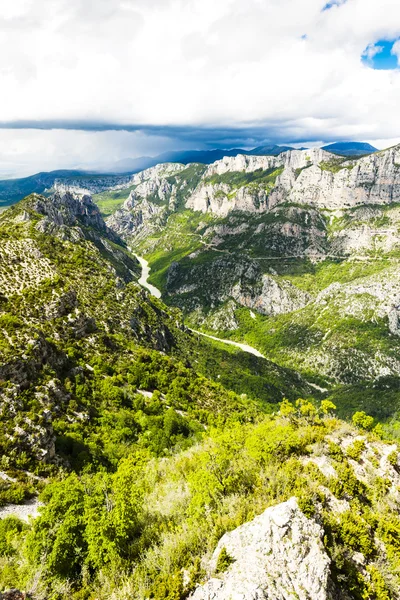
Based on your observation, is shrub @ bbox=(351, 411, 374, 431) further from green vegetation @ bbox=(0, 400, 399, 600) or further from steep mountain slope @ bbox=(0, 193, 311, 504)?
steep mountain slope @ bbox=(0, 193, 311, 504)

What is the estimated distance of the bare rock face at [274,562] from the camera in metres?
17.4

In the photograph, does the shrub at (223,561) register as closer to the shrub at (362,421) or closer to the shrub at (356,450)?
the shrub at (356,450)

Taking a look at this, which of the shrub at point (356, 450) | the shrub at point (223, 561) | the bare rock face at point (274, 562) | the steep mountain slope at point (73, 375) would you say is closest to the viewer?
the bare rock face at point (274, 562)

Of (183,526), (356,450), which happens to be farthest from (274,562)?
(356,450)

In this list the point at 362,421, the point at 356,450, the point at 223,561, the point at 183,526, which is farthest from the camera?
the point at 362,421

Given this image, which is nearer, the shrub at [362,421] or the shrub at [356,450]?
the shrub at [356,450]

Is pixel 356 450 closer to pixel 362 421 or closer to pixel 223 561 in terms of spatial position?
pixel 362 421

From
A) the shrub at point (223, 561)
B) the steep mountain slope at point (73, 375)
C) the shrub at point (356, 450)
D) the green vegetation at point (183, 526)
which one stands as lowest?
the steep mountain slope at point (73, 375)

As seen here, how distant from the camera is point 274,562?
18.8 meters

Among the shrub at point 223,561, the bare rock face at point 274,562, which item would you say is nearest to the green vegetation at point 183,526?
the shrub at point 223,561

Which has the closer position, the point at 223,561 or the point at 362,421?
the point at 223,561

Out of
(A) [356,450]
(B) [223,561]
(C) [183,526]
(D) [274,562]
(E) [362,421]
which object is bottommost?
(E) [362,421]

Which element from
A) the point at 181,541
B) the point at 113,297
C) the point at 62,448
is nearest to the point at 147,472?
the point at 181,541

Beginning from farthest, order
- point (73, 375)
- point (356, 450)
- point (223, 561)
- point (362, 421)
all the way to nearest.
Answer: point (73, 375)
point (362, 421)
point (356, 450)
point (223, 561)
